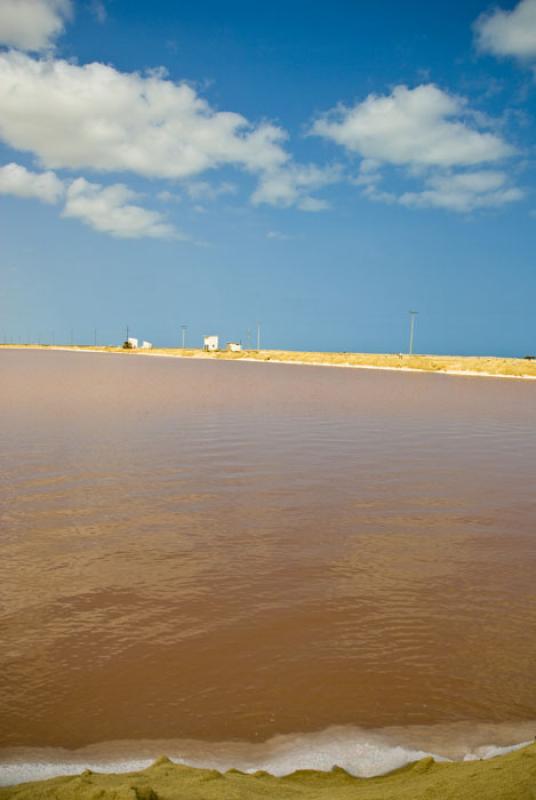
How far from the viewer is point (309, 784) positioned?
4145mm

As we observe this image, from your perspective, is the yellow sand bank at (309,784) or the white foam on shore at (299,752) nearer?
the yellow sand bank at (309,784)

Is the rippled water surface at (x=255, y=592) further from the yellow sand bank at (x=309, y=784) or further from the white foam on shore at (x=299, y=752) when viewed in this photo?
the yellow sand bank at (x=309, y=784)

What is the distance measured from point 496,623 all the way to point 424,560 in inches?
78.2

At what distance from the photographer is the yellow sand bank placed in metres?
3.43

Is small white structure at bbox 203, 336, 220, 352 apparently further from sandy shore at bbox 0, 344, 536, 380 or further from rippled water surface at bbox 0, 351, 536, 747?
rippled water surface at bbox 0, 351, 536, 747

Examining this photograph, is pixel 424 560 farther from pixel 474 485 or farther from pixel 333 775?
pixel 474 485

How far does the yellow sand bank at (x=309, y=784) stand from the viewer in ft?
11.3

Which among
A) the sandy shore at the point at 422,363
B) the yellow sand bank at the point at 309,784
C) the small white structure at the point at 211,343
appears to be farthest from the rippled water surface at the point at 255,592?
the small white structure at the point at 211,343

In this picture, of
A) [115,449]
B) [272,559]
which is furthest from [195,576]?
[115,449]

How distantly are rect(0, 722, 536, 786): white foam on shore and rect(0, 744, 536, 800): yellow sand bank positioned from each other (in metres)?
0.14

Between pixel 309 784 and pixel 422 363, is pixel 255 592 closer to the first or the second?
pixel 309 784

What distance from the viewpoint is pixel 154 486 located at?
492 inches

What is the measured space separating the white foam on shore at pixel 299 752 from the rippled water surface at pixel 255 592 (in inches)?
5.0

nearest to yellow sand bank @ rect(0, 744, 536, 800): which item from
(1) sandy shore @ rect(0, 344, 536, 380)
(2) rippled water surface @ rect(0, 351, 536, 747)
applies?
(2) rippled water surface @ rect(0, 351, 536, 747)
